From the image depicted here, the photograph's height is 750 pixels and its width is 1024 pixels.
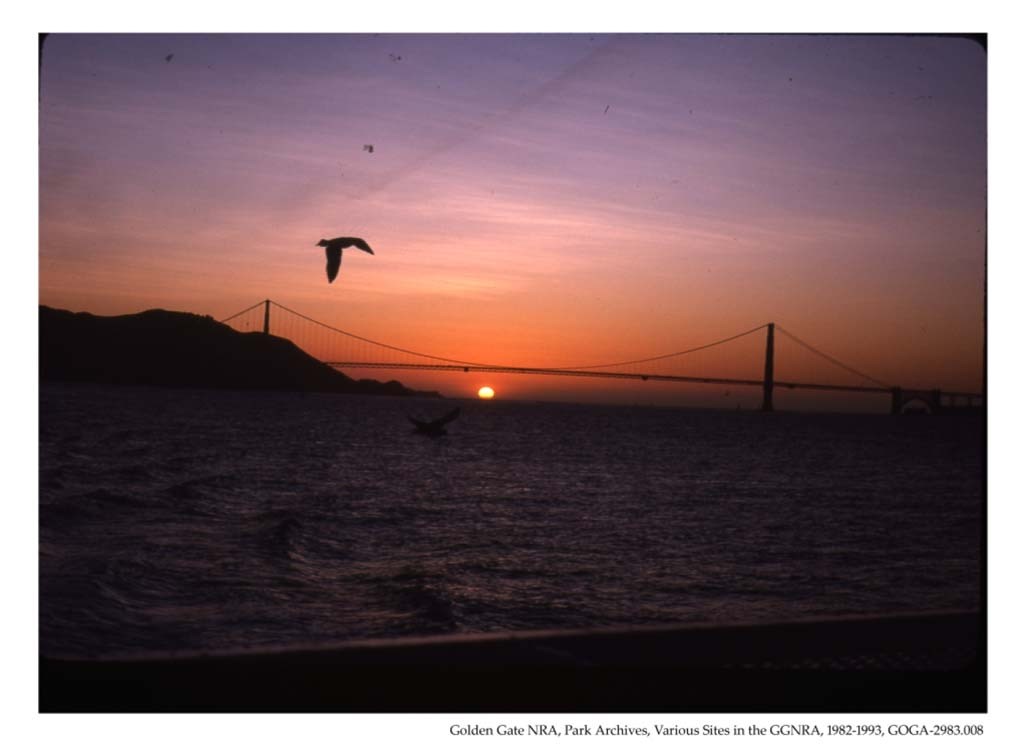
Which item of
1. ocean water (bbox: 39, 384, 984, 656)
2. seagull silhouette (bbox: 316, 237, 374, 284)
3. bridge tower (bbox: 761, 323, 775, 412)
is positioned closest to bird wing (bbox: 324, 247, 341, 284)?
seagull silhouette (bbox: 316, 237, 374, 284)

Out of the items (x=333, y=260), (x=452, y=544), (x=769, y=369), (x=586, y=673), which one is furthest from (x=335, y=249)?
(x=769, y=369)

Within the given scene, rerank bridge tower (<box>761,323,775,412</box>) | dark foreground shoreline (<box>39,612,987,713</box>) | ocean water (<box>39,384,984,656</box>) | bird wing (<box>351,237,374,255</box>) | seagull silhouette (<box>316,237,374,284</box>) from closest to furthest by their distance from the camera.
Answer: dark foreground shoreline (<box>39,612,987,713</box>), bird wing (<box>351,237,374,255</box>), seagull silhouette (<box>316,237,374,284</box>), ocean water (<box>39,384,984,656</box>), bridge tower (<box>761,323,775,412</box>)

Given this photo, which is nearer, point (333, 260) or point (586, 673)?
point (586, 673)

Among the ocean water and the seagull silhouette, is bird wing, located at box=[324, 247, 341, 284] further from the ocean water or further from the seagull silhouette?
the ocean water

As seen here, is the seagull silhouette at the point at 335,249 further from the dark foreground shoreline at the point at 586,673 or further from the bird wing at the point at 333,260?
the dark foreground shoreline at the point at 586,673

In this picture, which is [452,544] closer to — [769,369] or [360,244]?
[360,244]
